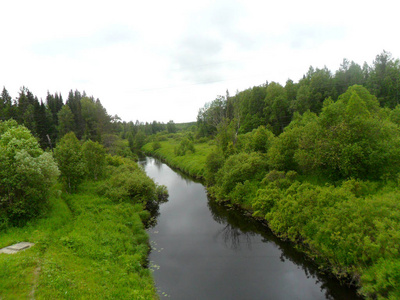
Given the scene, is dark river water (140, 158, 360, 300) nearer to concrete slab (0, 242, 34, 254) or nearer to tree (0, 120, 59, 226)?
concrete slab (0, 242, 34, 254)

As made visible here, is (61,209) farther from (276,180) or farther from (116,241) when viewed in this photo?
(276,180)

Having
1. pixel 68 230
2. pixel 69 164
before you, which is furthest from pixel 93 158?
pixel 68 230

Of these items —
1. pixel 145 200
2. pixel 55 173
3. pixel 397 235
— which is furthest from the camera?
pixel 145 200

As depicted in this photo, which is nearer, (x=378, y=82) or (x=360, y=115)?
(x=360, y=115)

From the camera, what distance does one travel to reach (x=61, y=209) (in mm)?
19703

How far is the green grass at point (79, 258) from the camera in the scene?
31.9 feet

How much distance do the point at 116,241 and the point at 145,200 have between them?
1094 centimetres

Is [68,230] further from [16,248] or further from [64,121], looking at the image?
[64,121]

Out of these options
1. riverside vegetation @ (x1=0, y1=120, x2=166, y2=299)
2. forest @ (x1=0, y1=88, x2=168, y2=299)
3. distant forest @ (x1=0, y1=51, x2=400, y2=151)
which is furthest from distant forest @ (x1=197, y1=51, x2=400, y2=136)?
riverside vegetation @ (x1=0, y1=120, x2=166, y2=299)

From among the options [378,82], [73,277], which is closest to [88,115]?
[73,277]

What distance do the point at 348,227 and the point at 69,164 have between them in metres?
27.2

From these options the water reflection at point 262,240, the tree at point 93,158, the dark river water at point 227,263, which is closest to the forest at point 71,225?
the tree at point 93,158

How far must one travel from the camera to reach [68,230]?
54.1 feet

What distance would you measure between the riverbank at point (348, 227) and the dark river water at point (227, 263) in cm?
136
